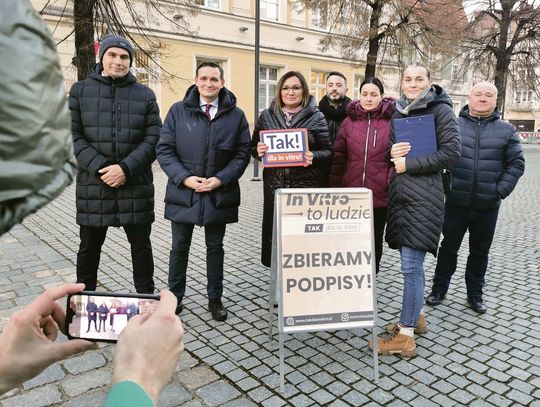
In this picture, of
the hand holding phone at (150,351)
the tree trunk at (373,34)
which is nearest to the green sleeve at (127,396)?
the hand holding phone at (150,351)

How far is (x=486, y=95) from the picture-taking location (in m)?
4.08

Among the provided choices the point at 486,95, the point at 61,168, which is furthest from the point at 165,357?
the point at 486,95

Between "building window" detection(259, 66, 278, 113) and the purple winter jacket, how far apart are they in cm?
1811

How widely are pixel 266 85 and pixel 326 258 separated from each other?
19.7 metres

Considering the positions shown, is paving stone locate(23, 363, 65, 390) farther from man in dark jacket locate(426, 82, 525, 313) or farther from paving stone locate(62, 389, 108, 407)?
man in dark jacket locate(426, 82, 525, 313)

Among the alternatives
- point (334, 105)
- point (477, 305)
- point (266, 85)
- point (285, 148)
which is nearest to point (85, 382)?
point (285, 148)

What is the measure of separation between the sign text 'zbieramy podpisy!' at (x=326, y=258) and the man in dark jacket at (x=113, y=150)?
141 centimetres

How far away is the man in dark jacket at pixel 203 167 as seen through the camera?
4023 millimetres

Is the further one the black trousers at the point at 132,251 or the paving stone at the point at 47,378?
the black trousers at the point at 132,251

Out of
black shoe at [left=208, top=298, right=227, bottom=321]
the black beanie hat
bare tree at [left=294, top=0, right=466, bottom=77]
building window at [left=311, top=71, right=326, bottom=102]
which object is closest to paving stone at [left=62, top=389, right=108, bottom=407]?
black shoe at [left=208, top=298, right=227, bottom=321]

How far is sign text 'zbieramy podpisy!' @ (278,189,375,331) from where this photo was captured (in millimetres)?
3305

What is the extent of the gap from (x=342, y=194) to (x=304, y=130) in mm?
890

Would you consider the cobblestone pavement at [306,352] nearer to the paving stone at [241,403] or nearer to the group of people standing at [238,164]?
the paving stone at [241,403]

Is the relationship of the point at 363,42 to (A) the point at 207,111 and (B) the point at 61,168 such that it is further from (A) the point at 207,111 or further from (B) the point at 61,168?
(B) the point at 61,168
